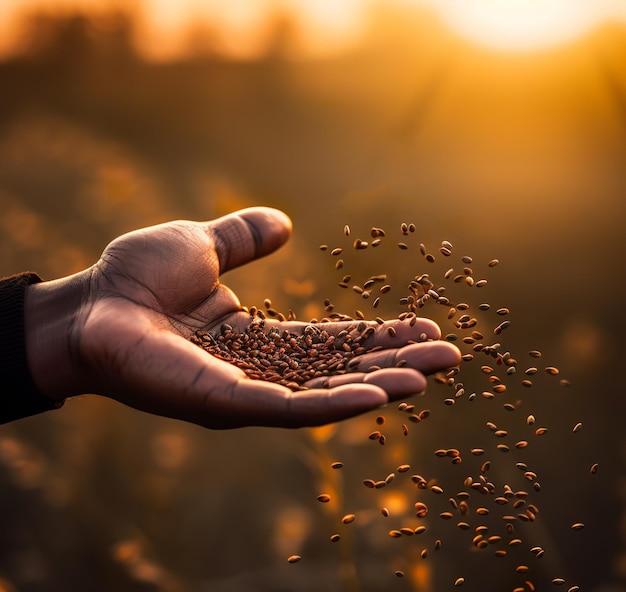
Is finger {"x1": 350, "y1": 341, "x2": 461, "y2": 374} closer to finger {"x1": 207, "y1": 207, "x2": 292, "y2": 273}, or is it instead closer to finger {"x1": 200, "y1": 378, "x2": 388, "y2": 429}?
finger {"x1": 200, "y1": 378, "x2": 388, "y2": 429}

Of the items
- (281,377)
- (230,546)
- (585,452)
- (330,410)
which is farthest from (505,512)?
(330,410)

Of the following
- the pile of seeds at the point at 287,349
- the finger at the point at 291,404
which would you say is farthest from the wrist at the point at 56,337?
the finger at the point at 291,404

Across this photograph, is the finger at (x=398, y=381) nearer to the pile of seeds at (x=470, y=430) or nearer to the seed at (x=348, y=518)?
the pile of seeds at (x=470, y=430)

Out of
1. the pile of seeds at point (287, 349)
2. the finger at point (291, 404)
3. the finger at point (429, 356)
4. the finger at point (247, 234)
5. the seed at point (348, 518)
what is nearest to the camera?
the finger at point (291, 404)

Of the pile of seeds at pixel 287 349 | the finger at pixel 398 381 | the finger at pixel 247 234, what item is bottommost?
the pile of seeds at pixel 287 349

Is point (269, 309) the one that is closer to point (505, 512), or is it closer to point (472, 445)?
point (472, 445)

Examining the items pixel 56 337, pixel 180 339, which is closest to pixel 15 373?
pixel 56 337

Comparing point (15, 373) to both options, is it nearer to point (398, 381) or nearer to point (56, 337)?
point (56, 337)
